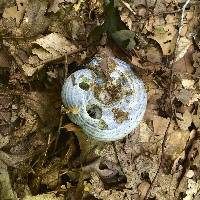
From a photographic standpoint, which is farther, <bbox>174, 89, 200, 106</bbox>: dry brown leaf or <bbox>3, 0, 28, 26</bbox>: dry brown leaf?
<bbox>174, 89, 200, 106</bbox>: dry brown leaf

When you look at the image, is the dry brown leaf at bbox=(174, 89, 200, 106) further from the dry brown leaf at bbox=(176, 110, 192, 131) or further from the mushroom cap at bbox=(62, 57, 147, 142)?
the mushroom cap at bbox=(62, 57, 147, 142)

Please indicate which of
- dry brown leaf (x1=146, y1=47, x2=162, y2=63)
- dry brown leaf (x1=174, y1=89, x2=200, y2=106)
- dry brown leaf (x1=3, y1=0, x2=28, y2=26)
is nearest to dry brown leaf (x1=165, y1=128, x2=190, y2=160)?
dry brown leaf (x1=174, y1=89, x2=200, y2=106)

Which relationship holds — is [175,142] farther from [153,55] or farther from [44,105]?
[44,105]

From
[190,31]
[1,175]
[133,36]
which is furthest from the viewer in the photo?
[190,31]

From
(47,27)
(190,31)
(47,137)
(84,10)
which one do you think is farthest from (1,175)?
(190,31)

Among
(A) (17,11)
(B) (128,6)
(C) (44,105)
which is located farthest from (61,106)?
(B) (128,6)

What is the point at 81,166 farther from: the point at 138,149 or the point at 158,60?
the point at 158,60
